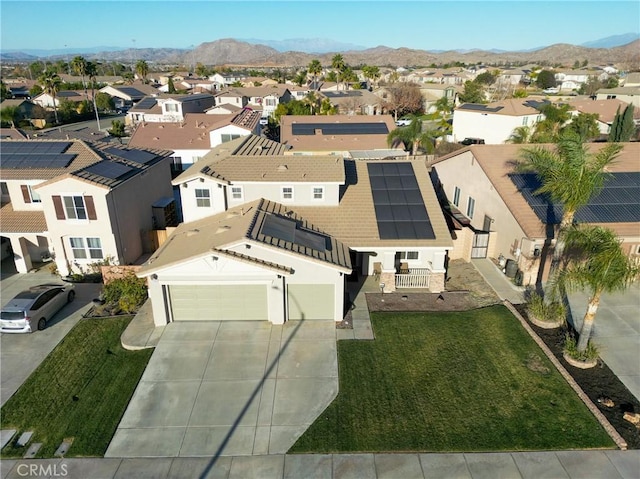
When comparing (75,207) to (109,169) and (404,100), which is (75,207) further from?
(404,100)

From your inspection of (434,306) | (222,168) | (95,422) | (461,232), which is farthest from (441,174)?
(95,422)

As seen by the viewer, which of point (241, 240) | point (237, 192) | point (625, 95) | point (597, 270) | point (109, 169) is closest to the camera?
point (597, 270)

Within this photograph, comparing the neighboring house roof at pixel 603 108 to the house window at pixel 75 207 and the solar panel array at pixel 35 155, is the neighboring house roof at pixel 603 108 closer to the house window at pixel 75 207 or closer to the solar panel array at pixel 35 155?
the solar panel array at pixel 35 155

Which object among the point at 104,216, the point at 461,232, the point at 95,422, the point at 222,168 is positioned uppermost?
the point at 222,168

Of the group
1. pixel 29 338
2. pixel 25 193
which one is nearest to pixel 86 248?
pixel 25 193

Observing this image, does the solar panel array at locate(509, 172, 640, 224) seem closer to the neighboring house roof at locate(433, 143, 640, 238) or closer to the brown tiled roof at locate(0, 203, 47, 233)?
the neighboring house roof at locate(433, 143, 640, 238)

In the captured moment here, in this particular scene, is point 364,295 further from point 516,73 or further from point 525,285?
point 516,73
